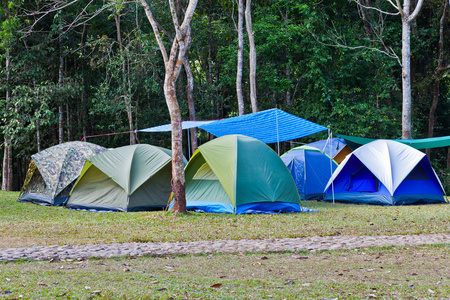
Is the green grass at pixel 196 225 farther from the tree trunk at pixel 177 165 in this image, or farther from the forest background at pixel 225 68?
the forest background at pixel 225 68

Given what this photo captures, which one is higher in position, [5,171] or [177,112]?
[177,112]

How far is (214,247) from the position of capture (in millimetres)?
6125

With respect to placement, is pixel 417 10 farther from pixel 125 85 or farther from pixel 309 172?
pixel 125 85

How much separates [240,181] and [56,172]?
5.58 m

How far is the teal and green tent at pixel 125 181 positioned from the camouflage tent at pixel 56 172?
1.76 ft

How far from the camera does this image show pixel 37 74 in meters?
19.3

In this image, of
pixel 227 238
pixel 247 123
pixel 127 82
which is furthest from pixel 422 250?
pixel 127 82

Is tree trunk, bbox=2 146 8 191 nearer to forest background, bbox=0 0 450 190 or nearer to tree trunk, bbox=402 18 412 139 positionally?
forest background, bbox=0 0 450 190

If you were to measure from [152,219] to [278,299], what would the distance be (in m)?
5.58

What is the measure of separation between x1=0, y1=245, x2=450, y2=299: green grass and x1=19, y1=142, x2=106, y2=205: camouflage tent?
24.4 feet

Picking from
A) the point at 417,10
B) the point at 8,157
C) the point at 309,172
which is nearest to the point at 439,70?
the point at 417,10

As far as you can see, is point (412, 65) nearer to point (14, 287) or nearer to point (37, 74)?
point (37, 74)

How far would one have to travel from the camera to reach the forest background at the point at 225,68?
62.1 ft

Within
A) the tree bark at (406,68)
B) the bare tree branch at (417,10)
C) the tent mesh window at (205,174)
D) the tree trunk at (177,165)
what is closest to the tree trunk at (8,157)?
the tent mesh window at (205,174)
